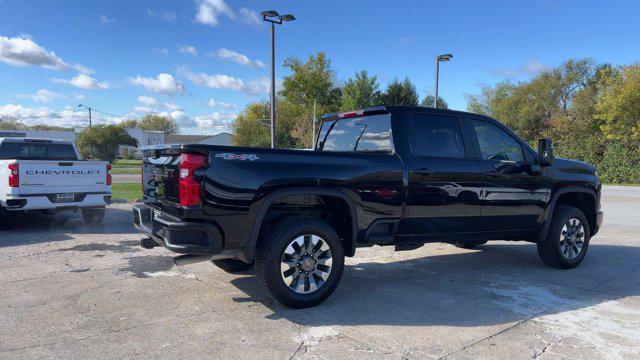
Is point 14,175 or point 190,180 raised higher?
point 190,180

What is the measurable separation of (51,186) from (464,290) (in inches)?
283

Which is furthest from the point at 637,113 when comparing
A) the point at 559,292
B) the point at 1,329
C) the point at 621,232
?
the point at 1,329

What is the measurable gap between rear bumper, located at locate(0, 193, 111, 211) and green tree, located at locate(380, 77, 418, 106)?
3533 cm

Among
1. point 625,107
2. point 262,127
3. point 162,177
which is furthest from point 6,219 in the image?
point 262,127

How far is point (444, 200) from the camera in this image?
17.2 ft

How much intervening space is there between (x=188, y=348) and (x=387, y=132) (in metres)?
2.96

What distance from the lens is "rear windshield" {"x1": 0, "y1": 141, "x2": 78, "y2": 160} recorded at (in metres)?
9.76

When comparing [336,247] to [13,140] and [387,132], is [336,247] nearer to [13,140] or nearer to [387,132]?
[387,132]

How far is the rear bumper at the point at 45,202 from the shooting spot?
8082 millimetres

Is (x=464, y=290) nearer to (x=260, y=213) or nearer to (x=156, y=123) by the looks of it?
(x=260, y=213)

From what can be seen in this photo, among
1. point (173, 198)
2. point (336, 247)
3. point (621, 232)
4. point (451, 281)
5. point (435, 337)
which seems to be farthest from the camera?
point (621, 232)

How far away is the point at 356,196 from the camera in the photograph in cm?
471

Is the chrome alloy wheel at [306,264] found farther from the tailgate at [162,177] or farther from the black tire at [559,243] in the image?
the black tire at [559,243]

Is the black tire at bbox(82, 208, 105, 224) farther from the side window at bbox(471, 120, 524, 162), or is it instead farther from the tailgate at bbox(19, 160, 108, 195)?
the side window at bbox(471, 120, 524, 162)
